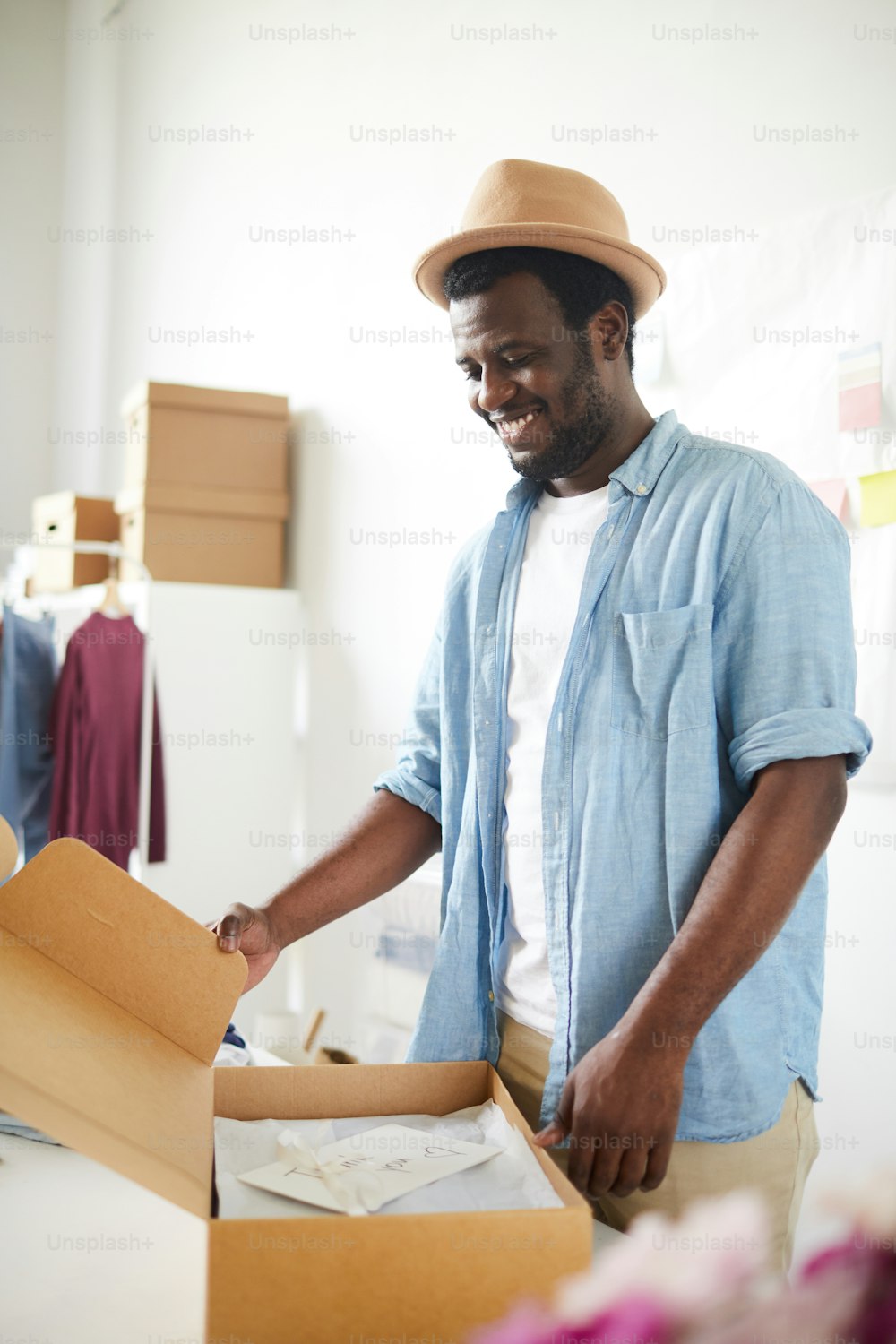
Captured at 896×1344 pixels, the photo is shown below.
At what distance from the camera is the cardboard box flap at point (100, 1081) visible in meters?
0.63

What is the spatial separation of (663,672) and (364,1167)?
0.53m

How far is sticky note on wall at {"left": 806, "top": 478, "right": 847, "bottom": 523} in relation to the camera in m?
1.78

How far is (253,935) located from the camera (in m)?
1.17

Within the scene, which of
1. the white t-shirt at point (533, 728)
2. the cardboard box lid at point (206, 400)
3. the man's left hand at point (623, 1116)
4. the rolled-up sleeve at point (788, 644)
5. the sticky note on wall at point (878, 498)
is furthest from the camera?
the cardboard box lid at point (206, 400)

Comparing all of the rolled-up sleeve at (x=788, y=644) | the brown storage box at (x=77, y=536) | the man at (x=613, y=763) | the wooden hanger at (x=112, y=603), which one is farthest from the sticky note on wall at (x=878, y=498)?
the brown storage box at (x=77, y=536)

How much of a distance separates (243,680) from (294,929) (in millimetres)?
2307

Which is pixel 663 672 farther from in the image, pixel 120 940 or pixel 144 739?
pixel 144 739

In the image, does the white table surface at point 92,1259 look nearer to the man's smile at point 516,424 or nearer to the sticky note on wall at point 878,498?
the man's smile at point 516,424

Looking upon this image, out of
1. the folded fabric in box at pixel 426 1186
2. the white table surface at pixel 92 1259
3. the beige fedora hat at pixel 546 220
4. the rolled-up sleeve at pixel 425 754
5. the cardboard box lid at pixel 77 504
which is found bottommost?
the white table surface at pixel 92 1259

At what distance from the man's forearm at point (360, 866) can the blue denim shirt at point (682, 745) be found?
140 millimetres

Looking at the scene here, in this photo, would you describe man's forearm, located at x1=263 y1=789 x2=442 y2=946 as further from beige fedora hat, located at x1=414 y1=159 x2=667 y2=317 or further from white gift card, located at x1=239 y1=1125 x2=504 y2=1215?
beige fedora hat, located at x1=414 y1=159 x2=667 y2=317

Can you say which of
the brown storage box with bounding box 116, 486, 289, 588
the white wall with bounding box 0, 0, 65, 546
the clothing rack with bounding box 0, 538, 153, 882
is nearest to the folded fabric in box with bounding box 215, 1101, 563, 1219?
the clothing rack with bounding box 0, 538, 153, 882

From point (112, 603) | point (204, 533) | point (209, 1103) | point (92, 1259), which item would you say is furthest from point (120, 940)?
point (204, 533)

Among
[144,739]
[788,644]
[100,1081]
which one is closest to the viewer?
[100,1081]
